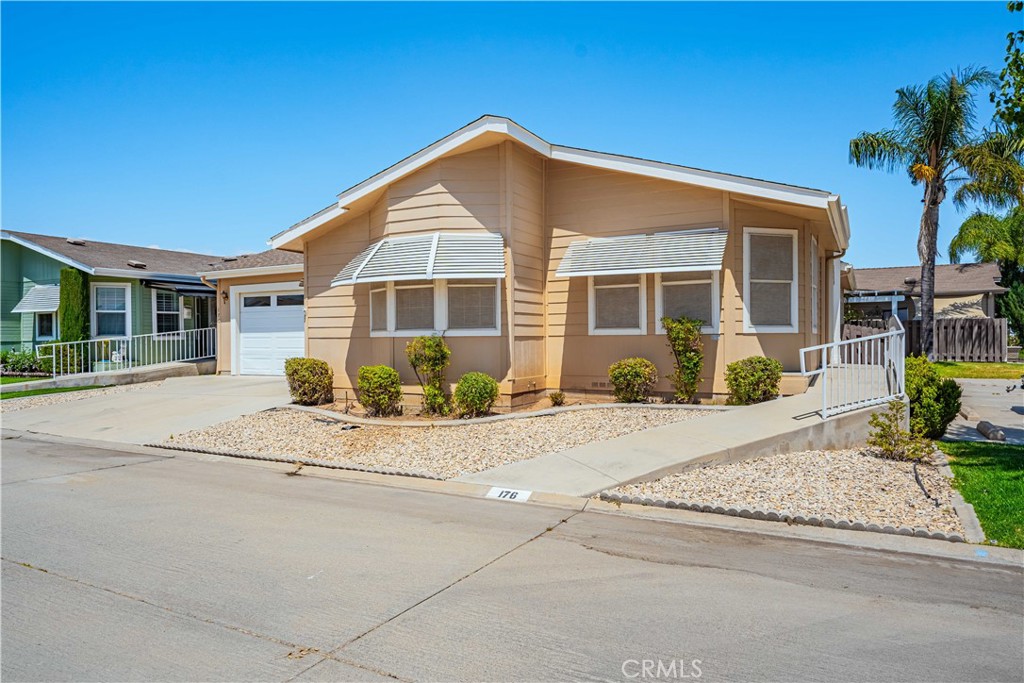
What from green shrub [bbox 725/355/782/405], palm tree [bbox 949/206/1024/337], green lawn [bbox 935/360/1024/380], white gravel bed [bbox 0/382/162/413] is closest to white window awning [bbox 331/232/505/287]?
green shrub [bbox 725/355/782/405]

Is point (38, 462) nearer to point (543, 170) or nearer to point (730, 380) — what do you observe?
point (543, 170)

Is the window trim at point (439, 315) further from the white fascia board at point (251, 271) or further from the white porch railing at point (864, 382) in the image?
the white fascia board at point (251, 271)

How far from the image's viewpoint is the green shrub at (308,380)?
12789 mm

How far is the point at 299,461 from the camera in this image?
9.03 m

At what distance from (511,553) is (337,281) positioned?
785cm

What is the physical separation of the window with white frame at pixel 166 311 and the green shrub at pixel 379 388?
12761 mm

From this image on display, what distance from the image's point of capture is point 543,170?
12.6m

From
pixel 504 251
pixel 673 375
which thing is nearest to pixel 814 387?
pixel 673 375

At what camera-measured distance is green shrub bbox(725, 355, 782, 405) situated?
10.7m

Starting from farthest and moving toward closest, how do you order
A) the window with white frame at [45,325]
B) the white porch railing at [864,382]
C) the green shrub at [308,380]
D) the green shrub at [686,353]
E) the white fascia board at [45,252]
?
the window with white frame at [45,325] < the white fascia board at [45,252] < the green shrub at [308,380] < the green shrub at [686,353] < the white porch railing at [864,382]

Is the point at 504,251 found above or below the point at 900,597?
above

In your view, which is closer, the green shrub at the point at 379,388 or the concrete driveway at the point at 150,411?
the green shrub at the point at 379,388

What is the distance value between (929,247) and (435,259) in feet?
62.9

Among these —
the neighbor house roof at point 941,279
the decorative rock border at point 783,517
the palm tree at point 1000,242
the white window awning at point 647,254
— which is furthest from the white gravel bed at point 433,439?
the neighbor house roof at point 941,279
